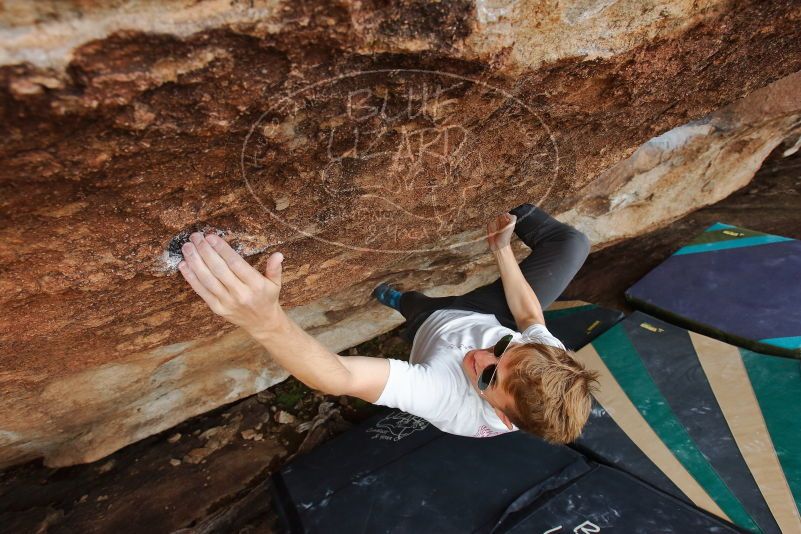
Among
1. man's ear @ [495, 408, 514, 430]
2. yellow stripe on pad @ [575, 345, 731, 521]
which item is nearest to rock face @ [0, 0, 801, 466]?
man's ear @ [495, 408, 514, 430]

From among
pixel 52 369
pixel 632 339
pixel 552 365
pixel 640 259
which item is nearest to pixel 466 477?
pixel 552 365

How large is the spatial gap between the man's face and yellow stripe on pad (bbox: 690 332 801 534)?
1358 millimetres

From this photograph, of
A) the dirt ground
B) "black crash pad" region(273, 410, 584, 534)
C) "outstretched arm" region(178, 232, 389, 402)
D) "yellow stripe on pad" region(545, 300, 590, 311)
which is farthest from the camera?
"yellow stripe on pad" region(545, 300, 590, 311)

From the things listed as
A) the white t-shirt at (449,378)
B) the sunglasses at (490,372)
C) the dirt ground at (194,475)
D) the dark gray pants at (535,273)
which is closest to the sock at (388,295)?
the dark gray pants at (535,273)

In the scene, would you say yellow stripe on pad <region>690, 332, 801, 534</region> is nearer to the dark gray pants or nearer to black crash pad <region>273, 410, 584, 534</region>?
black crash pad <region>273, 410, 584, 534</region>

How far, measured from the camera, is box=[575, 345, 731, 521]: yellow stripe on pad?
1925 mm

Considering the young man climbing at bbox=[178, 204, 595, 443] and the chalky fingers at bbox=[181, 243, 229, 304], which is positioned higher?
the chalky fingers at bbox=[181, 243, 229, 304]

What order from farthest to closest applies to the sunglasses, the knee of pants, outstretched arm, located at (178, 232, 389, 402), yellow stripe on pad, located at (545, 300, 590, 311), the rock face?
yellow stripe on pad, located at (545, 300, 590, 311), the knee of pants, the sunglasses, outstretched arm, located at (178, 232, 389, 402), the rock face

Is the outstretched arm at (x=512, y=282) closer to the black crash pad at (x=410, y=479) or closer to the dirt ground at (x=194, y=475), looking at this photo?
the black crash pad at (x=410, y=479)

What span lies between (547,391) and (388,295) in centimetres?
125

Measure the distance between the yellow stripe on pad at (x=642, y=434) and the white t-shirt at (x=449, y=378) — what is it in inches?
20.7

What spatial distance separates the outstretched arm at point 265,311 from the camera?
928 millimetres

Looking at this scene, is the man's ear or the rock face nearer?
the rock face

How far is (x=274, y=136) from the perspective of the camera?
3.27ft
